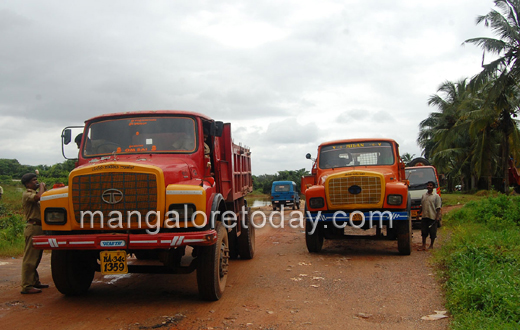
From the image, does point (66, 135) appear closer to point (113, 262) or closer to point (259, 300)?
point (113, 262)

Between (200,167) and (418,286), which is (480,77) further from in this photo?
(200,167)

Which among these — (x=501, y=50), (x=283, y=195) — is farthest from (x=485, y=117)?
(x=283, y=195)

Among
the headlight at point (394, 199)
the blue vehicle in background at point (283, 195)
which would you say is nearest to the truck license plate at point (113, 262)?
the headlight at point (394, 199)

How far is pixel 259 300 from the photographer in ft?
18.6

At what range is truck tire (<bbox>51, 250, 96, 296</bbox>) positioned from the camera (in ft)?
18.4

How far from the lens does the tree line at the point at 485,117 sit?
17000 millimetres

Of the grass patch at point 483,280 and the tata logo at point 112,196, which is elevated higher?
the tata logo at point 112,196

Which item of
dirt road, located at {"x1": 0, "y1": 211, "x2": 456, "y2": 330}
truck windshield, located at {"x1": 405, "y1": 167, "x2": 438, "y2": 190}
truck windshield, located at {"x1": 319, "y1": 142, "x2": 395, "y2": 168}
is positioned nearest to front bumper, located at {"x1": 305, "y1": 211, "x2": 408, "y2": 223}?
dirt road, located at {"x1": 0, "y1": 211, "x2": 456, "y2": 330}

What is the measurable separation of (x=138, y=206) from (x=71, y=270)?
1573 mm

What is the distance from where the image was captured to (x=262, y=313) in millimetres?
5090

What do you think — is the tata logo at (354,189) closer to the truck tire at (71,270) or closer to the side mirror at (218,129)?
the side mirror at (218,129)

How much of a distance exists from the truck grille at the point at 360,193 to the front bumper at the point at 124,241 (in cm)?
413

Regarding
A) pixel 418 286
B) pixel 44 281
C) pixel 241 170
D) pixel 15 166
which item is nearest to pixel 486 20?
pixel 241 170

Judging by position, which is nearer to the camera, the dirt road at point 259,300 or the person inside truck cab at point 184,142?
the dirt road at point 259,300
